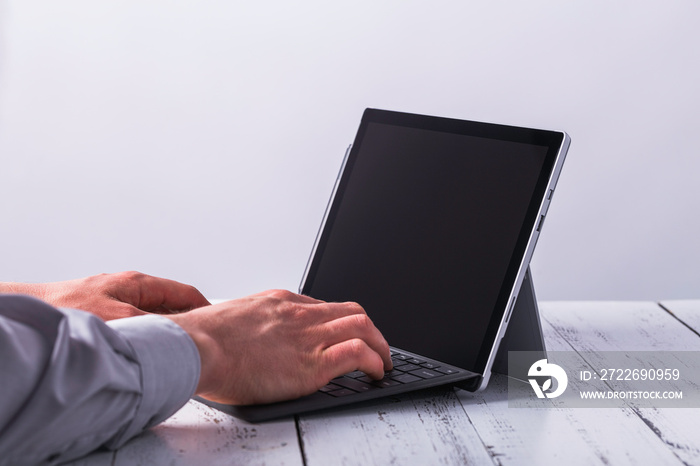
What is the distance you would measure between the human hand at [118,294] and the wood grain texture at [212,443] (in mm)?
246

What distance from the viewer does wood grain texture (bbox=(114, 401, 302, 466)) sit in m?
0.72

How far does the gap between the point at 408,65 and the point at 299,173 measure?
580mm

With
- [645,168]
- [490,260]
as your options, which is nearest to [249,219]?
[645,168]

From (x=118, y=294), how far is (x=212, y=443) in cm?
36

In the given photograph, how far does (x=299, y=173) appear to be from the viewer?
9.70 feet

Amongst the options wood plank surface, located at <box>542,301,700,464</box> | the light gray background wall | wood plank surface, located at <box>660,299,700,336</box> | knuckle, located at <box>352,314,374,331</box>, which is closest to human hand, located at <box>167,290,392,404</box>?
knuckle, located at <box>352,314,374,331</box>

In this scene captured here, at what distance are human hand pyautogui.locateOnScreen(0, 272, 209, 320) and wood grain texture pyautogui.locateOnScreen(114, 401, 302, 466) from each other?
25 centimetres

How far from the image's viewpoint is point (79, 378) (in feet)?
2.16

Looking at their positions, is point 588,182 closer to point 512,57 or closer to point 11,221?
point 512,57

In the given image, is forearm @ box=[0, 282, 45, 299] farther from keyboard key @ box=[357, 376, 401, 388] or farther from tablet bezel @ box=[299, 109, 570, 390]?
tablet bezel @ box=[299, 109, 570, 390]

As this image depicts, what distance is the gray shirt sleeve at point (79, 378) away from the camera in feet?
2.07

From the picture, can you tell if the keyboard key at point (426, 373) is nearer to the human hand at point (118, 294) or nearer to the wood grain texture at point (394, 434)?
the wood grain texture at point (394, 434)

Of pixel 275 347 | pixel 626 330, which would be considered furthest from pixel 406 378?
pixel 626 330

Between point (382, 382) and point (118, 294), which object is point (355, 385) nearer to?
point (382, 382)
